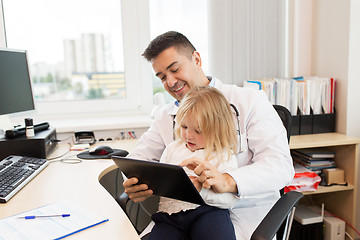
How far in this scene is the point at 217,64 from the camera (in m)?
2.41

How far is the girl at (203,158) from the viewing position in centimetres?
116

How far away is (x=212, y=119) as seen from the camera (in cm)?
123

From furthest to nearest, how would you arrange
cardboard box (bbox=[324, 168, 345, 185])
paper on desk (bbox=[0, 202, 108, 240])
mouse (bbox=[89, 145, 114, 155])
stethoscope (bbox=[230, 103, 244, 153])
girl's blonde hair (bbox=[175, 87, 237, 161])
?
cardboard box (bbox=[324, 168, 345, 185]), mouse (bbox=[89, 145, 114, 155]), stethoscope (bbox=[230, 103, 244, 153]), girl's blonde hair (bbox=[175, 87, 237, 161]), paper on desk (bbox=[0, 202, 108, 240])

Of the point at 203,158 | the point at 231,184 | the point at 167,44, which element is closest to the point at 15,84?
the point at 167,44

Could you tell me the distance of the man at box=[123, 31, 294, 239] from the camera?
120 cm

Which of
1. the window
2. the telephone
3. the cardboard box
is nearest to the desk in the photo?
the telephone

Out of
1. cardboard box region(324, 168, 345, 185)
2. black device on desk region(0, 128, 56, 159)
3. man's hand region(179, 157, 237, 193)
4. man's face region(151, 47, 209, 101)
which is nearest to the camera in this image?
man's hand region(179, 157, 237, 193)

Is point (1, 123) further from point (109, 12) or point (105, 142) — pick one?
point (109, 12)

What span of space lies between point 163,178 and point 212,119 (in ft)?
1.03

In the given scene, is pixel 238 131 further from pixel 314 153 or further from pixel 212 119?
pixel 314 153

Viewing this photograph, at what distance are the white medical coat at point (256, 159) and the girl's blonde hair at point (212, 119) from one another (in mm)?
103

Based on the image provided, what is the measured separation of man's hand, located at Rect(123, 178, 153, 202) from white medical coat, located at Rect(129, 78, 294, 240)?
305mm

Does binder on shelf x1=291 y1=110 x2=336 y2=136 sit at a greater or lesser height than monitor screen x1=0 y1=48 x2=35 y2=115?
lesser

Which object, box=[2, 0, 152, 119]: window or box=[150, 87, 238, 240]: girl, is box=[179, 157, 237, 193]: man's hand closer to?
box=[150, 87, 238, 240]: girl
